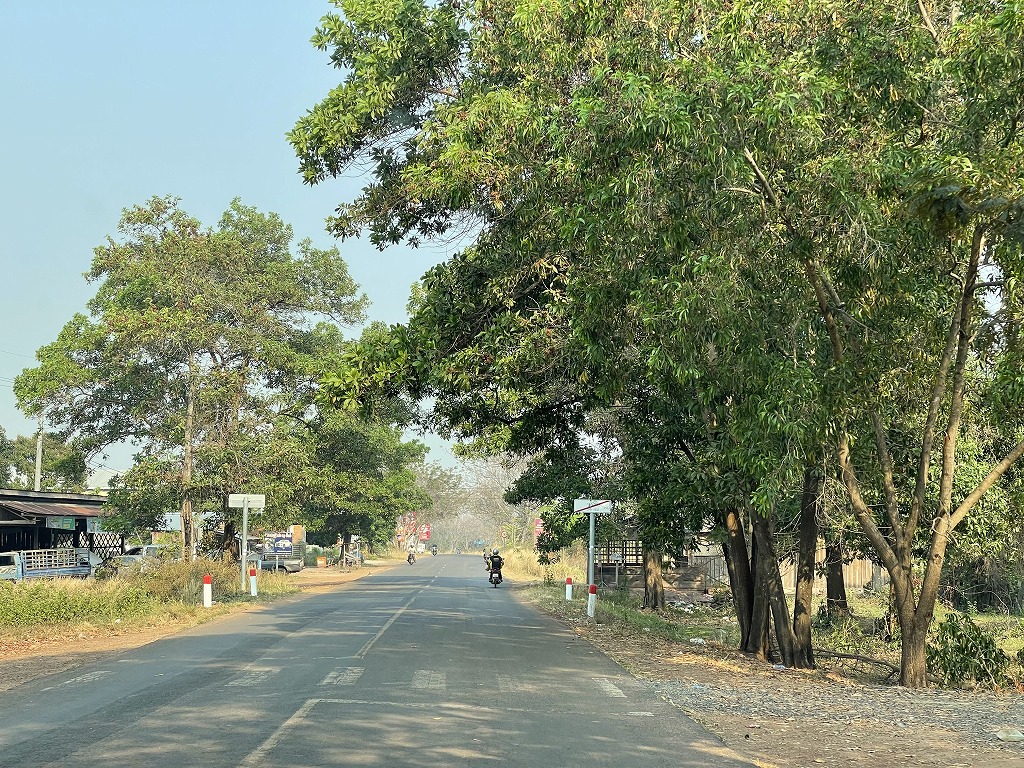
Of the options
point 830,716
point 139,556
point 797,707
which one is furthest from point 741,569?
point 139,556

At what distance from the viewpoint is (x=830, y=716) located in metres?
11.5

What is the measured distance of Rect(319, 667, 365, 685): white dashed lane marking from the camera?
1278cm

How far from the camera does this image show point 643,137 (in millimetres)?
11867

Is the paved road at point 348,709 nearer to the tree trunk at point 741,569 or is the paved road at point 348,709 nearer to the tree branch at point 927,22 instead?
the tree trunk at point 741,569

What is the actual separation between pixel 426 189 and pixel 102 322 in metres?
25.2

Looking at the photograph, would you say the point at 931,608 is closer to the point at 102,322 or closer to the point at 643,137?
the point at 643,137

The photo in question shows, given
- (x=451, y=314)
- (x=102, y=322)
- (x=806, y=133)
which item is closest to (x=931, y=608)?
(x=806, y=133)

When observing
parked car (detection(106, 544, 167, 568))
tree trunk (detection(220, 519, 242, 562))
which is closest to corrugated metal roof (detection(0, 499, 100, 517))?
parked car (detection(106, 544, 167, 568))

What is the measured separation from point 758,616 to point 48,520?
99.3ft

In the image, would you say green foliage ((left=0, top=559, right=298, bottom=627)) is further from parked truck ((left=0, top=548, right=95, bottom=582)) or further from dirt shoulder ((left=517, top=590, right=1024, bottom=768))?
dirt shoulder ((left=517, top=590, right=1024, bottom=768))

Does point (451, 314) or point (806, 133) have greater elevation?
point (806, 133)

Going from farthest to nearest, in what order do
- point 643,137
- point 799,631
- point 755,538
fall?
point 755,538 < point 799,631 < point 643,137

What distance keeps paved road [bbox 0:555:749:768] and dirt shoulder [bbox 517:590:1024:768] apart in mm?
A: 519

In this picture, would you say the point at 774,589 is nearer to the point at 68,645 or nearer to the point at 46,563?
the point at 68,645
